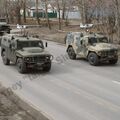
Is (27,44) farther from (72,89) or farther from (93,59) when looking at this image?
(72,89)

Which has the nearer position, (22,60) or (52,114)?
(52,114)

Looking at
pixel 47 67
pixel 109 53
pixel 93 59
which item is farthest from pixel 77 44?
pixel 47 67

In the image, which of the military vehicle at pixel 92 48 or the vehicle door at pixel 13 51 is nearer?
the vehicle door at pixel 13 51

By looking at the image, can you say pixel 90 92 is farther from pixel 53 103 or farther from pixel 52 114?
pixel 52 114

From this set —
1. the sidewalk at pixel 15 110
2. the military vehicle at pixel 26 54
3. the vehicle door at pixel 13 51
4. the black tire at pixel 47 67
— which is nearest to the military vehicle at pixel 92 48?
the black tire at pixel 47 67

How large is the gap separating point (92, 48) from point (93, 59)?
678 mm

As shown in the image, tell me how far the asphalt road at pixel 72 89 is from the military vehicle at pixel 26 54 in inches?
19.1

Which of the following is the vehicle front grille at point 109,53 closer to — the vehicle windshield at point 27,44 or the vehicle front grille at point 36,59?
the vehicle windshield at point 27,44

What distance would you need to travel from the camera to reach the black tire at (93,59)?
2310 cm

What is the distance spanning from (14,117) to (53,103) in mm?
2892

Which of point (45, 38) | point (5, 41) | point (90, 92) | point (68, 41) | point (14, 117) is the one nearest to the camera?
point (14, 117)

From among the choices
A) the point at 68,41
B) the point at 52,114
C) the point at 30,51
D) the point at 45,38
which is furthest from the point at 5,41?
the point at 45,38

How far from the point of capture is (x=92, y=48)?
23609 millimetres

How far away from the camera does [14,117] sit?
11969mm
